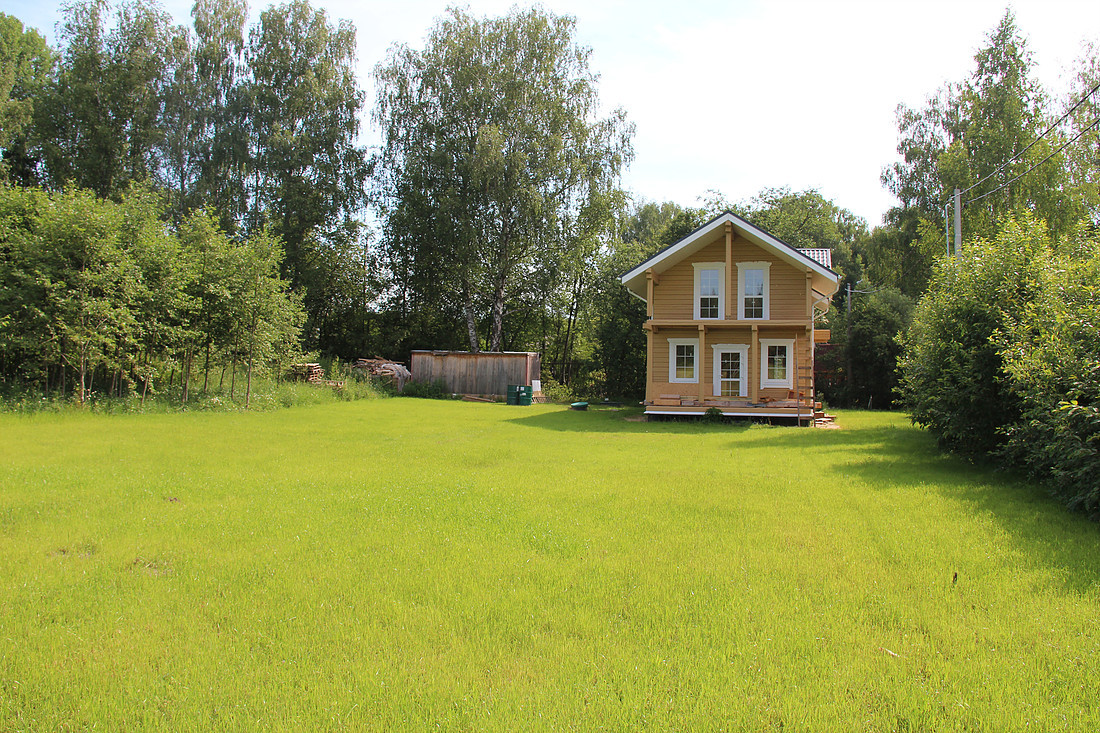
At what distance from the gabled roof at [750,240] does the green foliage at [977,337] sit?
25.2 ft

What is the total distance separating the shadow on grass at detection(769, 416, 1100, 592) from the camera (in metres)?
5.65

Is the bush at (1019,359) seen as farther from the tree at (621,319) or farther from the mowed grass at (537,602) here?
the tree at (621,319)

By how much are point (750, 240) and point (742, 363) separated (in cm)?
410

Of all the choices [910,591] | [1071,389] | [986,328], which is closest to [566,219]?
[986,328]

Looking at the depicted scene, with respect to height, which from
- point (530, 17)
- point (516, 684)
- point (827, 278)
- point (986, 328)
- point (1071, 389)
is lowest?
point (516, 684)

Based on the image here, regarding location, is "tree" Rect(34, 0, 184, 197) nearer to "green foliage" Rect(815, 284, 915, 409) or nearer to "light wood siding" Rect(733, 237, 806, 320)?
"light wood siding" Rect(733, 237, 806, 320)

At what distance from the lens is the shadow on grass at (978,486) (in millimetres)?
5648

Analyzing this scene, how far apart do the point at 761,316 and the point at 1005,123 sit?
16.0m

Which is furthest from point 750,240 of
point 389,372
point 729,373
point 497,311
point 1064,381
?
point 389,372

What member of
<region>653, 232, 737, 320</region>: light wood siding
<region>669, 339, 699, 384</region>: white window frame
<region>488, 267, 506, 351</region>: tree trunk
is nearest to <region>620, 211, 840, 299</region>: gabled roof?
<region>653, 232, 737, 320</region>: light wood siding

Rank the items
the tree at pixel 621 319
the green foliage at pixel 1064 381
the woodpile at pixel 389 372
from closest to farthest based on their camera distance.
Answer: the green foliage at pixel 1064 381
the woodpile at pixel 389 372
the tree at pixel 621 319

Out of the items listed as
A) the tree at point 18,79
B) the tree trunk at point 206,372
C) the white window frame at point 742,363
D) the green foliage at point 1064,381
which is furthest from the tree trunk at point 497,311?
the green foliage at point 1064,381

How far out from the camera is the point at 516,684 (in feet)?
11.2

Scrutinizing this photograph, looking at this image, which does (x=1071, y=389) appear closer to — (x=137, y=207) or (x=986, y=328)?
(x=986, y=328)
